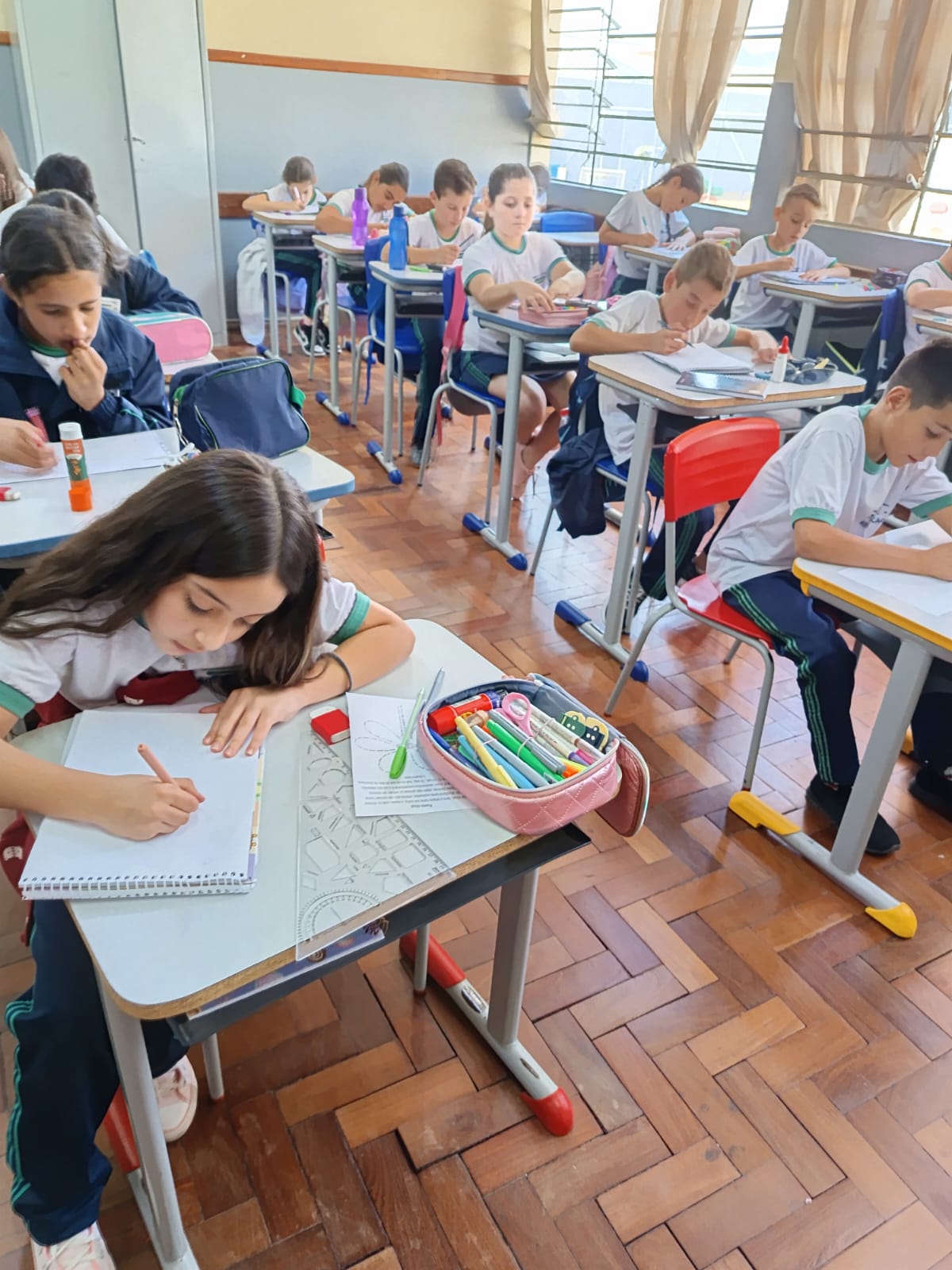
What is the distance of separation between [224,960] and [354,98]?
6589mm

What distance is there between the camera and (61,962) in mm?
951

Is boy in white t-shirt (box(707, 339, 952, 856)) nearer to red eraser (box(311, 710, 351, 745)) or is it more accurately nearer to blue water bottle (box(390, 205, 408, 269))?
red eraser (box(311, 710, 351, 745))

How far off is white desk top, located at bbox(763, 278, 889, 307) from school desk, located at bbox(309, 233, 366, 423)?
2.01 meters

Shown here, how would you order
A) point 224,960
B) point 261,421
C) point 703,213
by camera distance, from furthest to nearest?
point 703,213 < point 261,421 < point 224,960

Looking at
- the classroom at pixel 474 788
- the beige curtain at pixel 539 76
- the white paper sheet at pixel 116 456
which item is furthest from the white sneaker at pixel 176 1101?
the beige curtain at pixel 539 76

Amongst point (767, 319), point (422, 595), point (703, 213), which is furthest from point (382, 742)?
point (703, 213)

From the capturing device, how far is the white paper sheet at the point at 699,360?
2.61m

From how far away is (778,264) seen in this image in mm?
4562

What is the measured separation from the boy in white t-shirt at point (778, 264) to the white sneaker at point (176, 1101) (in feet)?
14.3

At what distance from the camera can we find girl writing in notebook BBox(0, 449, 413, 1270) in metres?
0.94

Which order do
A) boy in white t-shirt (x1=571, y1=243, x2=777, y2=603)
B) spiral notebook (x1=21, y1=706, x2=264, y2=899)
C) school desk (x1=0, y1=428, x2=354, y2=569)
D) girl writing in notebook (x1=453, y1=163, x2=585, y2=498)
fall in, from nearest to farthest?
1. spiral notebook (x1=21, y1=706, x2=264, y2=899)
2. school desk (x1=0, y1=428, x2=354, y2=569)
3. boy in white t-shirt (x1=571, y1=243, x2=777, y2=603)
4. girl writing in notebook (x1=453, y1=163, x2=585, y2=498)

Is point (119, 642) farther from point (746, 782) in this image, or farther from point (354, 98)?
point (354, 98)

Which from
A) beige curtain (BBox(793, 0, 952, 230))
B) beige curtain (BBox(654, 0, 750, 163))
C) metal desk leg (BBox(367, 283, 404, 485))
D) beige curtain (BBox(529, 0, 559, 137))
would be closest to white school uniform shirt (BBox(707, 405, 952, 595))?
metal desk leg (BBox(367, 283, 404, 485))

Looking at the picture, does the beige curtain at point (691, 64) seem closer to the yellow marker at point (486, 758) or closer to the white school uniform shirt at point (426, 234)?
the white school uniform shirt at point (426, 234)
